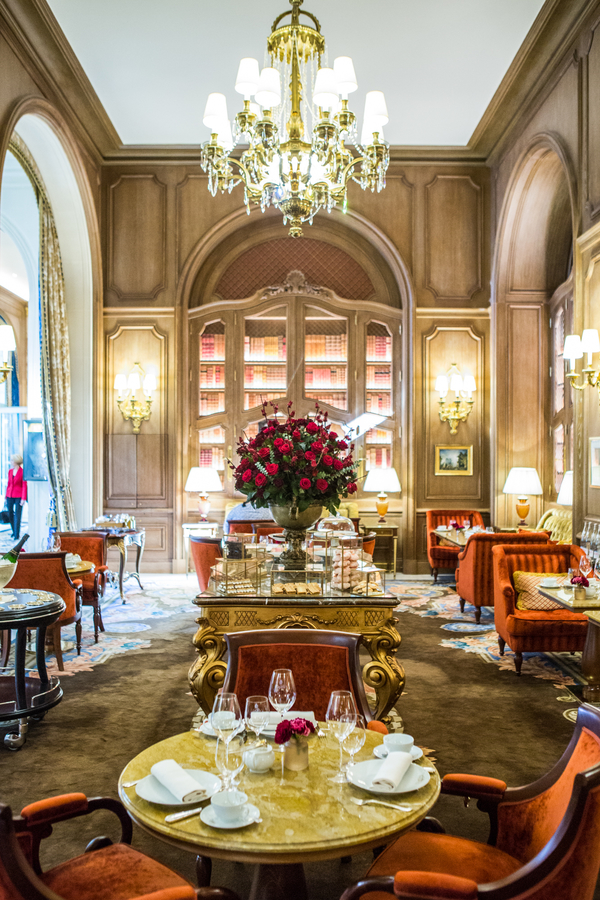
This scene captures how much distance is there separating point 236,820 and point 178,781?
0.74 ft

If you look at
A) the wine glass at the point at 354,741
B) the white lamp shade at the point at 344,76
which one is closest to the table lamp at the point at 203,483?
the white lamp shade at the point at 344,76

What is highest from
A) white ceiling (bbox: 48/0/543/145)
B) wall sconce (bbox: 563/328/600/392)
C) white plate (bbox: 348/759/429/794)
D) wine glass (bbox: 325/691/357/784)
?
white ceiling (bbox: 48/0/543/145)

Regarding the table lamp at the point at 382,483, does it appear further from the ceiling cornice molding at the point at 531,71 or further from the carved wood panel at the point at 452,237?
the ceiling cornice molding at the point at 531,71

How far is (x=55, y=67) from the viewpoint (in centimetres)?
674

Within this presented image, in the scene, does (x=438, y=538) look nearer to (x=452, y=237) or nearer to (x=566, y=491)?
(x=566, y=491)

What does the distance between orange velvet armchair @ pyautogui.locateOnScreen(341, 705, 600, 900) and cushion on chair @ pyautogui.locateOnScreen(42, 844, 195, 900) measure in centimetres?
45

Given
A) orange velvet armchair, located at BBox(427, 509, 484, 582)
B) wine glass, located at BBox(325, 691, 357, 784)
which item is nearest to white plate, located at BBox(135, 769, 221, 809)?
wine glass, located at BBox(325, 691, 357, 784)

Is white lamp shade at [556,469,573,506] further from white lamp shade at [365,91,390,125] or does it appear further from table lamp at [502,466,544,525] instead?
white lamp shade at [365,91,390,125]

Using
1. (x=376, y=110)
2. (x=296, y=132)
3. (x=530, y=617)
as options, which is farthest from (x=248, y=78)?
(x=530, y=617)

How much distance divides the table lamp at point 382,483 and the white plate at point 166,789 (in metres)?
6.78

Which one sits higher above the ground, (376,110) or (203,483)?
(376,110)

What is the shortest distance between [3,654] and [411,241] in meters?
6.74

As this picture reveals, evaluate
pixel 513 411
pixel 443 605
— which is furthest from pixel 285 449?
pixel 513 411

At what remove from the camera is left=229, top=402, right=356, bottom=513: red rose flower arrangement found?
11.5 ft
